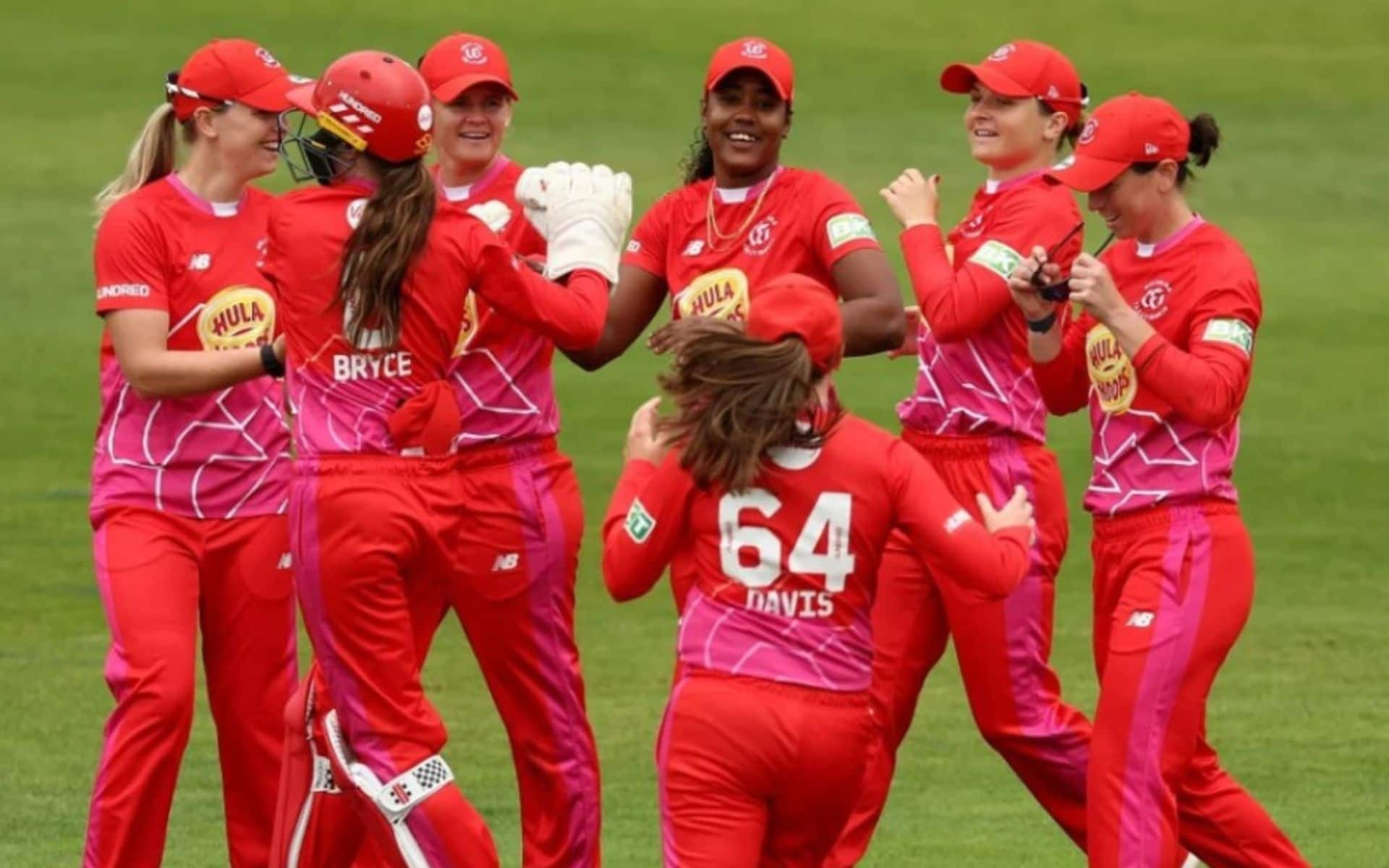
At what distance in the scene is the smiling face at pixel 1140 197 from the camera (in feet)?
25.5

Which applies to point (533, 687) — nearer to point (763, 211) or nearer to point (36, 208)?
point (763, 211)

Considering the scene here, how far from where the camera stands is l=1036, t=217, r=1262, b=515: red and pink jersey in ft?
24.3

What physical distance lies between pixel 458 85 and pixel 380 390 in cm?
124

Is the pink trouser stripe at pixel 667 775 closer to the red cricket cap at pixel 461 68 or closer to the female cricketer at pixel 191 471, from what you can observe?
the female cricketer at pixel 191 471

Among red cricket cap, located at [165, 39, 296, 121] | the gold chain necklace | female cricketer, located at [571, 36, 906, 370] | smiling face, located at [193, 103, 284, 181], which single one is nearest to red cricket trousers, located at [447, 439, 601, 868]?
female cricketer, located at [571, 36, 906, 370]

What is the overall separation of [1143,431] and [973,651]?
3.27 ft

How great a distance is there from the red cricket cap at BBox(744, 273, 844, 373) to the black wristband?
5.22ft

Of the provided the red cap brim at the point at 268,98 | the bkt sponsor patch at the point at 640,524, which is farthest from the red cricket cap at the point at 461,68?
the bkt sponsor patch at the point at 640,524

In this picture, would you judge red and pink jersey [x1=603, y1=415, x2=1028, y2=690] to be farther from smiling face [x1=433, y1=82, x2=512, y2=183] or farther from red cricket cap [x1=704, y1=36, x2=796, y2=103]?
smiling face [x1=433, y1=82, x2=512, y2=183]

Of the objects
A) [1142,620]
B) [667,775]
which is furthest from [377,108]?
[1142,620]

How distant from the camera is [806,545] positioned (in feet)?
21.7

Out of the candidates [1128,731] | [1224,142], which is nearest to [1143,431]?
[1128,731]

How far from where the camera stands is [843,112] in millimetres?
25922

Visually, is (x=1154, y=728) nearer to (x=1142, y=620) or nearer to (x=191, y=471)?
(x=1142, y=620)
